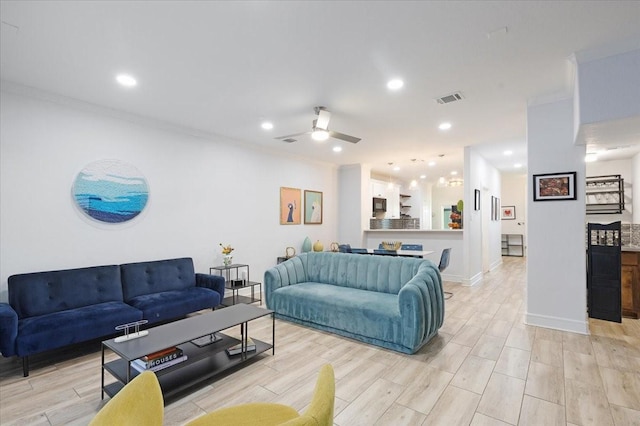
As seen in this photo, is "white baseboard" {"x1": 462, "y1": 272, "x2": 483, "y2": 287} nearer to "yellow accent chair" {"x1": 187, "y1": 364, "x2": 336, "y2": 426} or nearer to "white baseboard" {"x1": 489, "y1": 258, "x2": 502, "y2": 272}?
"white baseboard" {"x1": 489, "y1": 258, "x2": 502, "y2": 272}

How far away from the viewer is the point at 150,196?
14.1ft

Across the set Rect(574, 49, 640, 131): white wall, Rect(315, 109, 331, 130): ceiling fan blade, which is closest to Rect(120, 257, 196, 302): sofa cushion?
Rect(315, 109, 331, 130): ceiling fan blade

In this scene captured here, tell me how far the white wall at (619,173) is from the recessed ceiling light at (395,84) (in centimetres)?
620

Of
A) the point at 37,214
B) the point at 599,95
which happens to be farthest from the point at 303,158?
the point at 599,95

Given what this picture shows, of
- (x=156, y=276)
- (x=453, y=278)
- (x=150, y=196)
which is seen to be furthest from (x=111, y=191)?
(x=453, y=278)

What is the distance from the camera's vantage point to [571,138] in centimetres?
356

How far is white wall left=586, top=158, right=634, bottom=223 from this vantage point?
621 cm

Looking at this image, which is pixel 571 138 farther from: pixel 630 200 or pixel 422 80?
pixel 630 200

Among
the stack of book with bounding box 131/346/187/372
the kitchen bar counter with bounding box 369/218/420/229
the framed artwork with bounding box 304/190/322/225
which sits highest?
the framed artwork with bounding box 304/190/322/225

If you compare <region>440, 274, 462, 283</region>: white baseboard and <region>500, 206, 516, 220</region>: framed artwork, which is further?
<region>500, 206, 516, 220</region>: framed artwork

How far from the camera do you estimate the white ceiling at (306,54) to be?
211cm

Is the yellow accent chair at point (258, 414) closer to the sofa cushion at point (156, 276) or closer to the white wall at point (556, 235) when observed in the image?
the sofa cushion at point (156, 276)

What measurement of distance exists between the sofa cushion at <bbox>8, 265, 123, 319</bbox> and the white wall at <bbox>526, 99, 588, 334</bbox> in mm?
5088

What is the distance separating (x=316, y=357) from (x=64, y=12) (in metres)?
3.42
